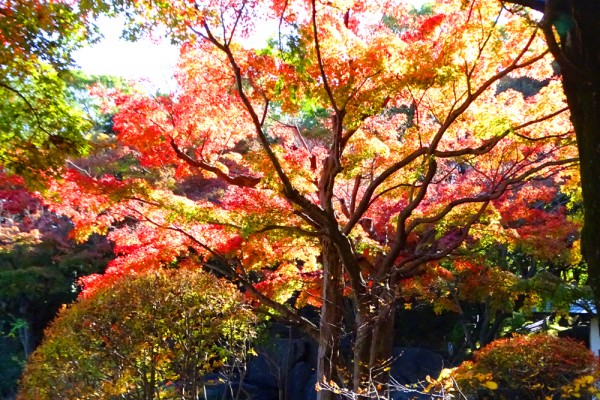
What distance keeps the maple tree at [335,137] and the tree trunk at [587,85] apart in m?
2.50

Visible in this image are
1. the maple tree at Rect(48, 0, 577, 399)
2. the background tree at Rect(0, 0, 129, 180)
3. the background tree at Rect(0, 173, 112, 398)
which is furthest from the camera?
the background tree at Rect(0, 173, 112, 398)

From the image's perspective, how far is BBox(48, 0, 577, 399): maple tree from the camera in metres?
5.79

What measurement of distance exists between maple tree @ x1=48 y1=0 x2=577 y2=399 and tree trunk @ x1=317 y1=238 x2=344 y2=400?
0.02 metres

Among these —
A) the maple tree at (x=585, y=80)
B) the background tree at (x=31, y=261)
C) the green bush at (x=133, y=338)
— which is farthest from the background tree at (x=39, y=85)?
the background tree at (x=31, y=261)

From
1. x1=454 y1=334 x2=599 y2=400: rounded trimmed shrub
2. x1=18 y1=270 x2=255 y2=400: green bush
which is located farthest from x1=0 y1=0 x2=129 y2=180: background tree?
x1=454 y1=334 x2=599 y2=400: rounded trimmed shrub

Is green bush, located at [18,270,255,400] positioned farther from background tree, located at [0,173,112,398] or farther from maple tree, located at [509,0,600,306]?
background tree, located at [0,173,112,398]

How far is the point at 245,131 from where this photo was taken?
803cm

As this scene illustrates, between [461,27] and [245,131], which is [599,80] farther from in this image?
[245,131]

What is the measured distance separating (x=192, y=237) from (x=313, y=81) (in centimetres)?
316

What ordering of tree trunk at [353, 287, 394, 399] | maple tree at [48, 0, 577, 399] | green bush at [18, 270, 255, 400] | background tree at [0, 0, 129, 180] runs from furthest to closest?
tree trunk at [353, 287, 394, 399]
green bush at [18, 270, 255, 400]
maple tree at [48, 0, 577, 399]
background tree at [0, 0, 129, 180]

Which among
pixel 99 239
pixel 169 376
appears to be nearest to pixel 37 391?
pixel 169 376

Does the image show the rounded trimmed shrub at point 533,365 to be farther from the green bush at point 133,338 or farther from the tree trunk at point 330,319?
the green bush at point 133,338

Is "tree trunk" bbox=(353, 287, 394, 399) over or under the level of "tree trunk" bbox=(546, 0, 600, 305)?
under

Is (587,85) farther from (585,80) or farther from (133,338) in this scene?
(133,338)
